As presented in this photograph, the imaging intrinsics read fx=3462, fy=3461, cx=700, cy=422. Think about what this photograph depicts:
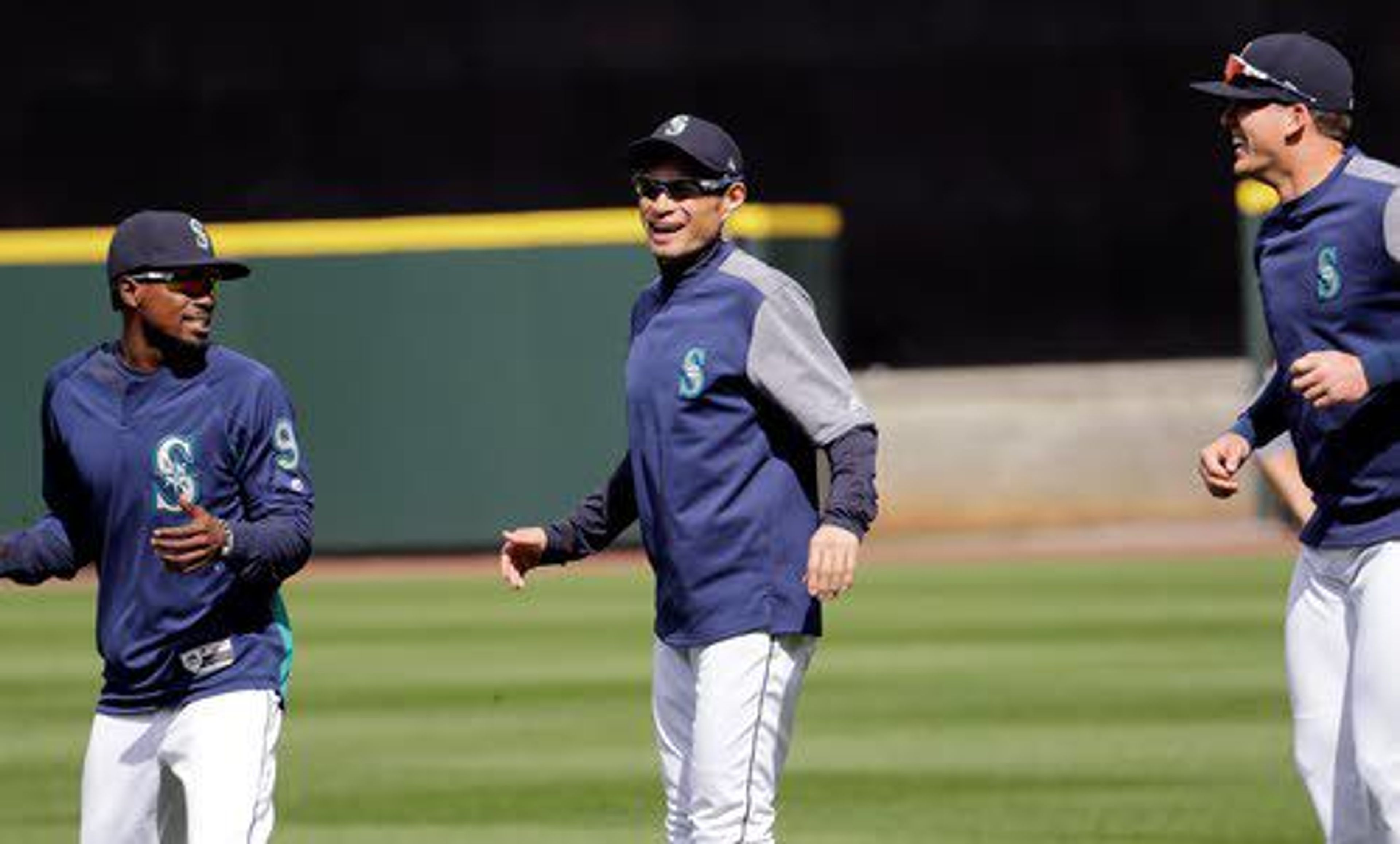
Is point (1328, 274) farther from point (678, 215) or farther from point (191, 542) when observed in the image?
point (191, 542)

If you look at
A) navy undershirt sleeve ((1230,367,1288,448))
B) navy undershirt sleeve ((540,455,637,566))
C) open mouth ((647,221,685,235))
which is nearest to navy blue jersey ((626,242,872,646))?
open mouth ((647,221,685,235))

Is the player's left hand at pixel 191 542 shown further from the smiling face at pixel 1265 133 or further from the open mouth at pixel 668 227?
the smiling face at pixel 1265 133

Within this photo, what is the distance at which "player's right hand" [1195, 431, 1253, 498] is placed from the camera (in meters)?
7.98

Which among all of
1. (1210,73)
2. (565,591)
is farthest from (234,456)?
(1210,73)

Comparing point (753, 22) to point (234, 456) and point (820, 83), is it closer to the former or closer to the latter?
point (820, 83)

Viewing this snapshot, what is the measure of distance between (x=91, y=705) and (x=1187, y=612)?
5975 millimetres

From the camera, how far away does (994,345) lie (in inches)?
1104

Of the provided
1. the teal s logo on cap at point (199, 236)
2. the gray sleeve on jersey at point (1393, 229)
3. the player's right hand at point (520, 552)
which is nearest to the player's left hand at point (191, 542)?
the teal s logo on cap at point (199, 236)

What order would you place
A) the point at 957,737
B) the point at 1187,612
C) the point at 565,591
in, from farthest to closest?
the point at 565,591 → the point at 1187,612 → the point at 957,737

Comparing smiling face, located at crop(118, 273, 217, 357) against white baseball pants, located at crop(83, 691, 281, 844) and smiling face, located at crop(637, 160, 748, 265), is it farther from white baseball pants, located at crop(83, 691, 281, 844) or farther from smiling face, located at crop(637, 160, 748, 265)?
smiling face, located at crop(637, 160, 748, 265)

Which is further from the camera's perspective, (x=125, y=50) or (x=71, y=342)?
(x=125, y=50)

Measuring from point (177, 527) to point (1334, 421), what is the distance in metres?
2.61

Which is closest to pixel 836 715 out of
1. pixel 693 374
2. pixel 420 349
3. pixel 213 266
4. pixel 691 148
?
pixel 693 374

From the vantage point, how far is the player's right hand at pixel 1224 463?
798 cm
